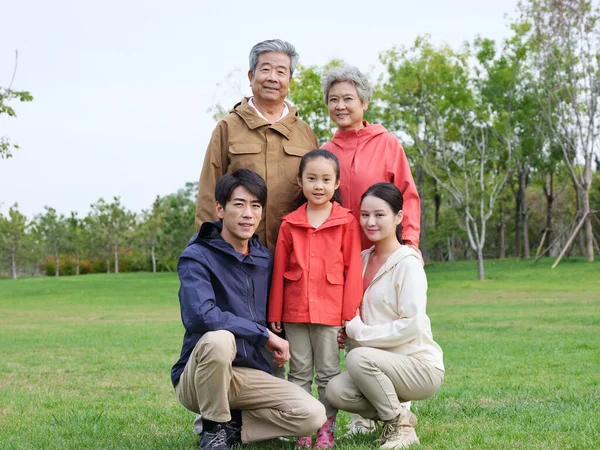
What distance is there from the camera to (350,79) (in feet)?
15.6

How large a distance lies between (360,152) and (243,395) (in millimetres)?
1795

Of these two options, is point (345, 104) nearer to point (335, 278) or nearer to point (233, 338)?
point (335, 278)

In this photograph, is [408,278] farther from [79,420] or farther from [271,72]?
[79,420]

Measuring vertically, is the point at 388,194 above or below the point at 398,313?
above


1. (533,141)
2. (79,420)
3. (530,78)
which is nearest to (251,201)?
(79,420)

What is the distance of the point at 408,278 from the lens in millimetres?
4391

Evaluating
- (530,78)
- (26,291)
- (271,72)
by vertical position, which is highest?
(530,78)

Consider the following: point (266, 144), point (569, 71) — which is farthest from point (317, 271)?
point (569, 71)

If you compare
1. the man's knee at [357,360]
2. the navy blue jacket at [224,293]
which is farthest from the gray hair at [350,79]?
the man's knee at [357,360]

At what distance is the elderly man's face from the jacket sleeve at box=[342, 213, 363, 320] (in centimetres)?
102

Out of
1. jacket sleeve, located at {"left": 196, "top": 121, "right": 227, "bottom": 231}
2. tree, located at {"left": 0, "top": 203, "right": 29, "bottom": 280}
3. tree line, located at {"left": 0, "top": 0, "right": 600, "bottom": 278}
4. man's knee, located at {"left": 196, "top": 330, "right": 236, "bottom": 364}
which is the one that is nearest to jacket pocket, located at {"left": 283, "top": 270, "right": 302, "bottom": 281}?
man's knee, located at {"left": 196, "top": 330, "right": 236, "bottom": 364}

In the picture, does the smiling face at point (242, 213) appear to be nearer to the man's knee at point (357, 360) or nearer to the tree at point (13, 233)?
the man's knee at point (357, 360)

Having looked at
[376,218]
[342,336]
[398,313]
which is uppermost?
[376,218]

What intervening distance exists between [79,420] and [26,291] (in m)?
29.0
